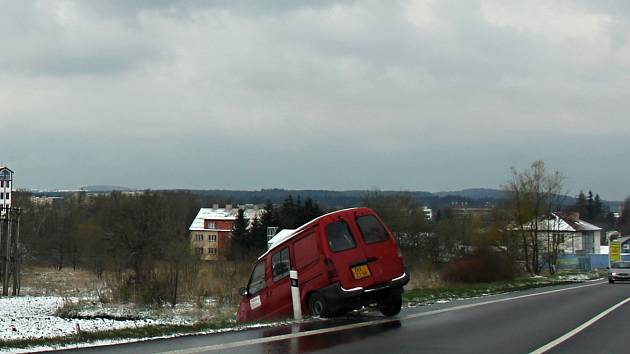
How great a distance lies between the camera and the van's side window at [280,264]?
16094 millimetres

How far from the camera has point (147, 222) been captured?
47.7 metres

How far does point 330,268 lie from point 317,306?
0.88 meters

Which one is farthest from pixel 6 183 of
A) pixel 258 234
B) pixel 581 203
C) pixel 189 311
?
pixel 581 203

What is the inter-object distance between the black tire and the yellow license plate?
0.98 meters

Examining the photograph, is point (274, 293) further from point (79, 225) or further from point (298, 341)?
point (79, 225)

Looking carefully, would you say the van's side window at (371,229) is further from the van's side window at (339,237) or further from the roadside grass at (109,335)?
the roadside grass at (109,335)

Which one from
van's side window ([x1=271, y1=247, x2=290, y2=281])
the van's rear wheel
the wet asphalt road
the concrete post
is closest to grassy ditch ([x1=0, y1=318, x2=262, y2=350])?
the wet asphalt road

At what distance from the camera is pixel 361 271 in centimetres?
1502

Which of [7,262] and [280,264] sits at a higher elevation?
[280,264]

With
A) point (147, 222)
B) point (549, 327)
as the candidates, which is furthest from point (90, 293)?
point (549, 327)

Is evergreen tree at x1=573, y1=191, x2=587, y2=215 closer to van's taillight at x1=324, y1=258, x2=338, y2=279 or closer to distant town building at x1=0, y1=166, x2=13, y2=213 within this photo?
distant town building at x1=0, y1=166, x2=13, y2=213

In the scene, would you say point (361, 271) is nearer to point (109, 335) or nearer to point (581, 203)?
point (109, 335)

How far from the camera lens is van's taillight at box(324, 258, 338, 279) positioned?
1479 centimetres

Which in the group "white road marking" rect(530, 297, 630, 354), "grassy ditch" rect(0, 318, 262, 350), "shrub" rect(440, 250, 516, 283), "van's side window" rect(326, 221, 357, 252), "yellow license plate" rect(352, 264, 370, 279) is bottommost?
"shrub" rect(440, 250, 516, 283)
